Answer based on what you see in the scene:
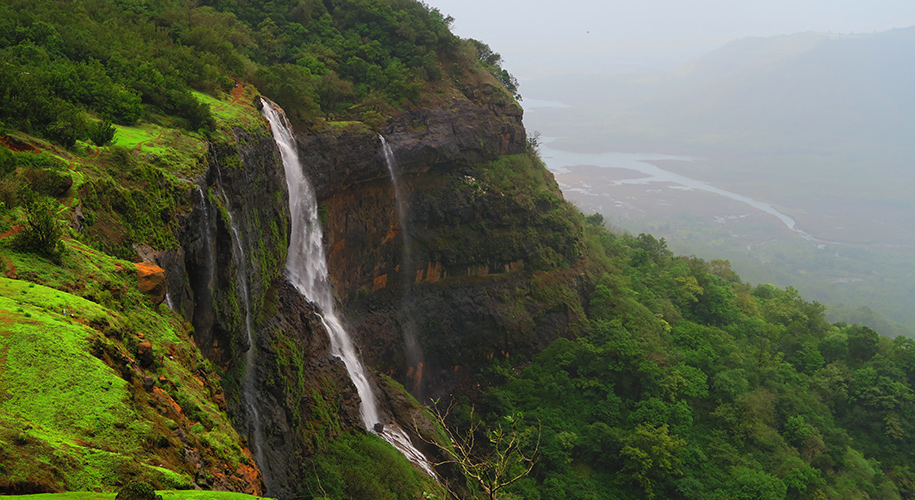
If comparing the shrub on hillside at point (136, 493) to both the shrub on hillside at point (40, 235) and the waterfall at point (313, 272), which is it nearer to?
the shrub on hillside at point (40, 235)

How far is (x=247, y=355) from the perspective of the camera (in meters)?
17.7

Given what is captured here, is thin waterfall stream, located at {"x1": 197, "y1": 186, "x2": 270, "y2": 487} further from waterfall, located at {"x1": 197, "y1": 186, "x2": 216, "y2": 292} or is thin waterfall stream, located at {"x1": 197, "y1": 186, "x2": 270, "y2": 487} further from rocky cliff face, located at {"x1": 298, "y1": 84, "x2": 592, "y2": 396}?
rocky cliff face, located at {"x1": 298, "y1": 84, "x2": 592, "y2": 396}

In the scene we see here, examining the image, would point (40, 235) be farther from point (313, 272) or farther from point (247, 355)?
point (313, 272)

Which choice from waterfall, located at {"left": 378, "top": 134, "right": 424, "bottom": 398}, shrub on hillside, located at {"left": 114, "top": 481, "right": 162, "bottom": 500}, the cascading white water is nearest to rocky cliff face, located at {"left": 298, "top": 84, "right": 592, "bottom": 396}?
waterfall, located at {"left": 378, "top": 134, "right": 424, "bottom": 398}

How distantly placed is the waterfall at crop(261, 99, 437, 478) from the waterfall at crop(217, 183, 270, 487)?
561 cm

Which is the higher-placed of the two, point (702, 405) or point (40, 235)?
point (40, 235)

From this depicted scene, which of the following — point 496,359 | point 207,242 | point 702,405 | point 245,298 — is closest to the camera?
point 207,242

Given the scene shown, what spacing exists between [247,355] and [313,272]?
7769 millimetres

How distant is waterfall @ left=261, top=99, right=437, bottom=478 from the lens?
75.5ft

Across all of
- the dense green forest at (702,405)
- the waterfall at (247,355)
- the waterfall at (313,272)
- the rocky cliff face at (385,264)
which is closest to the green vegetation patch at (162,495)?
the rocky cliff face at (385,264)

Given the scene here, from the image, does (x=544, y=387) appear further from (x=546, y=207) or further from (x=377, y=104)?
(x=377, y=104)

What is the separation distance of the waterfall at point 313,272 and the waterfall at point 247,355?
561 cm

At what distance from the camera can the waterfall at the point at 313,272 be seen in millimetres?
23000

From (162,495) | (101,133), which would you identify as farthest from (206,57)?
(162,495)
